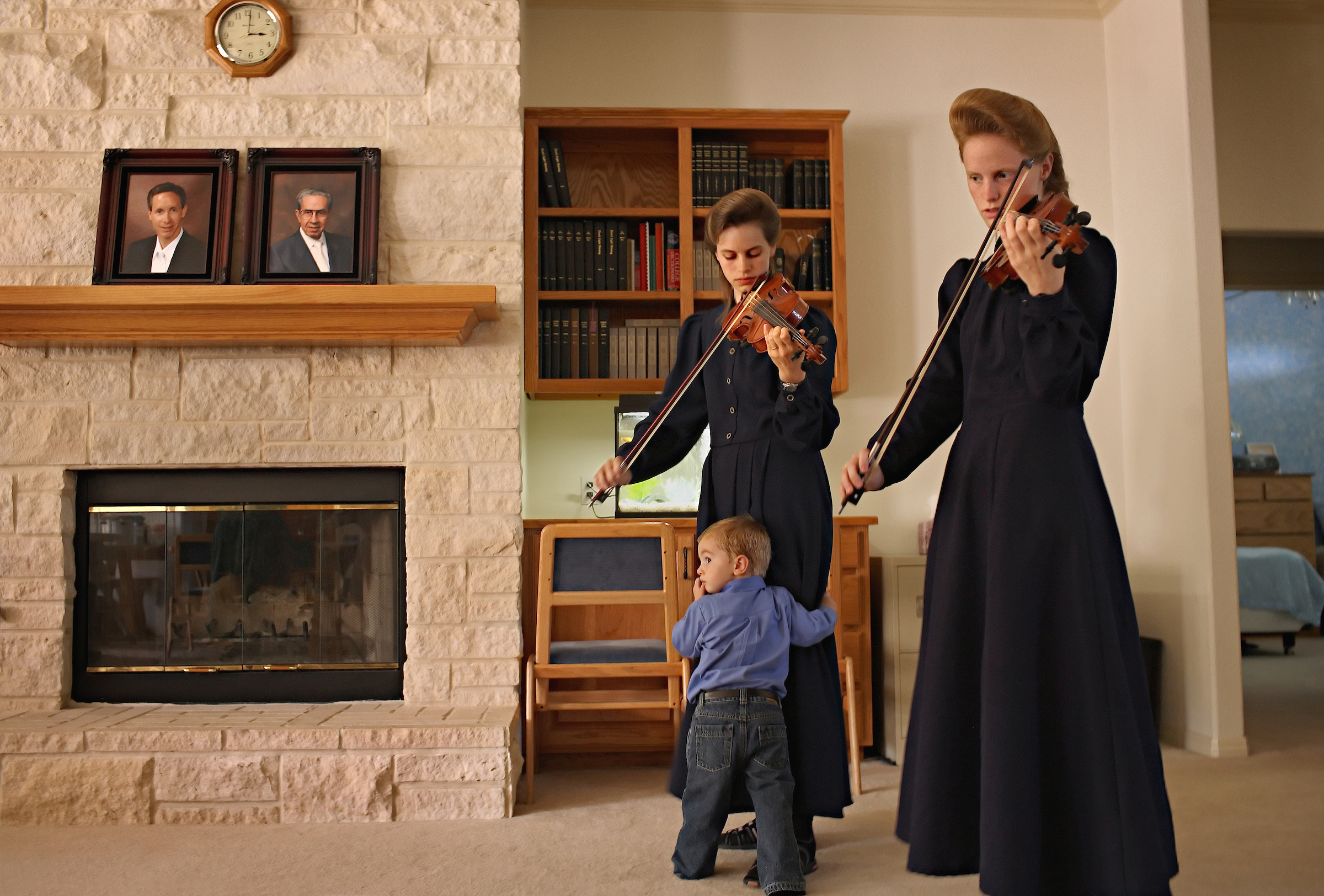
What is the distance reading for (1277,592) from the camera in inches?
213

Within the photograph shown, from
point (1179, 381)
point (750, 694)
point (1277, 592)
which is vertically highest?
point (1179, 381)

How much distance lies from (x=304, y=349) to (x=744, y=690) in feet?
5.48

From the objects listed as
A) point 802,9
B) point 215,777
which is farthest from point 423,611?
point 802,9

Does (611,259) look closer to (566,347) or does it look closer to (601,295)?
(601,295)

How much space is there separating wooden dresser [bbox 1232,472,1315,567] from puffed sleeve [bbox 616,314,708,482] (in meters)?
5.65

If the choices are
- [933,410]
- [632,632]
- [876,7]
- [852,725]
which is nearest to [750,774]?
[933,410]

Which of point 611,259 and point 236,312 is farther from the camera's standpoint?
point 611,259

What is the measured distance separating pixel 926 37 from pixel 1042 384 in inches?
120

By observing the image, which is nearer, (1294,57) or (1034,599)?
(1034,599)

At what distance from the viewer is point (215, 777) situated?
2.50 meters

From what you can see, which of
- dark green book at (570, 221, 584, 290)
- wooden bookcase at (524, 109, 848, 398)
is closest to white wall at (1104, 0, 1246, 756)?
wooden bookcase at (524, 109, 848, 398)

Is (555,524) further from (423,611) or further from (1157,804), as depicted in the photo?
(1157,804)

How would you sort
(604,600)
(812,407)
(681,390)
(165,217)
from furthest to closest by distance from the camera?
1. (165,217)
2. (604,600)
3. (681,390)
4. (812,407)

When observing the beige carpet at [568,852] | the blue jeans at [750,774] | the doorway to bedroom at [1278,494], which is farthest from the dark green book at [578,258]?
the doorway to bedroom at [1278,494]
